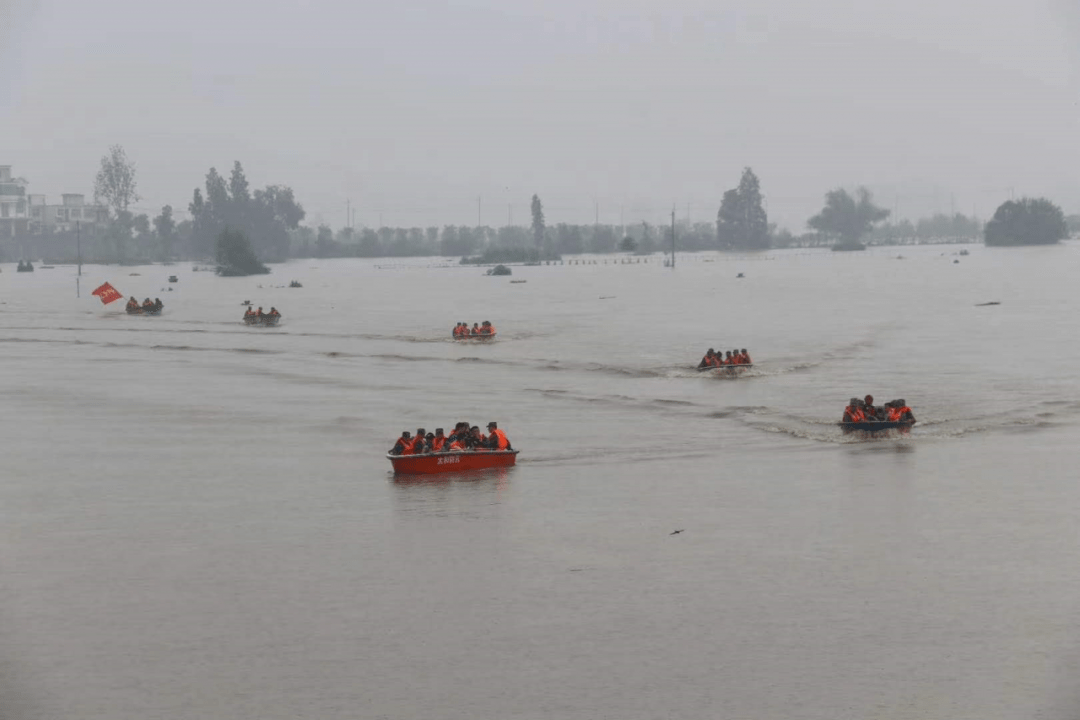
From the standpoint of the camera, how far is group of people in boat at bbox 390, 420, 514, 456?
2247 inches

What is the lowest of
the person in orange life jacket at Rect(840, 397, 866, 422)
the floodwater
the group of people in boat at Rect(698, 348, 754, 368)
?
the floodwater

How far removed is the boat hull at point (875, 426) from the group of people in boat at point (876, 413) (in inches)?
6.3

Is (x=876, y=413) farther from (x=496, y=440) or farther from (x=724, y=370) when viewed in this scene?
(x=724, y=370)

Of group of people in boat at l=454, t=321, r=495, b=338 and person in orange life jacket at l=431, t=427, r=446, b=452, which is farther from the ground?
group of people in boat at l=454, t=321, r=495, b=338

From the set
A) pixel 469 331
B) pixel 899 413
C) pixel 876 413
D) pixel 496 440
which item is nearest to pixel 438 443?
pixel 496 440

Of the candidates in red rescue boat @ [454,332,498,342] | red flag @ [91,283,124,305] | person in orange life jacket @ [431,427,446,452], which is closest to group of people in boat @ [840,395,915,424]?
person in orange life jacket @ [431,427,446,452]

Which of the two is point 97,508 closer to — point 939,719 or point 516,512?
point 516,512

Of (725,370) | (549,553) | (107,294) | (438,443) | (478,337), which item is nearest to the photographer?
(549,553)

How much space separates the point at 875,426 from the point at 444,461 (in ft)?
74.3

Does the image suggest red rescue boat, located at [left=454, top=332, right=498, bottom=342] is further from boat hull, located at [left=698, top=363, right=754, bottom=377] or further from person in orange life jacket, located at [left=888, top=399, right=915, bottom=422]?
person in orange life jacket, located at [left=888, top=399, right=915, bottom=422]

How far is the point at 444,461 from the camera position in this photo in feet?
188

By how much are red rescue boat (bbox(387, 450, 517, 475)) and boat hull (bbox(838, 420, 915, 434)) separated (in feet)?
62.5

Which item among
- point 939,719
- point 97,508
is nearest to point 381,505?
point 97,508

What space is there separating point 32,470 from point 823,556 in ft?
124
